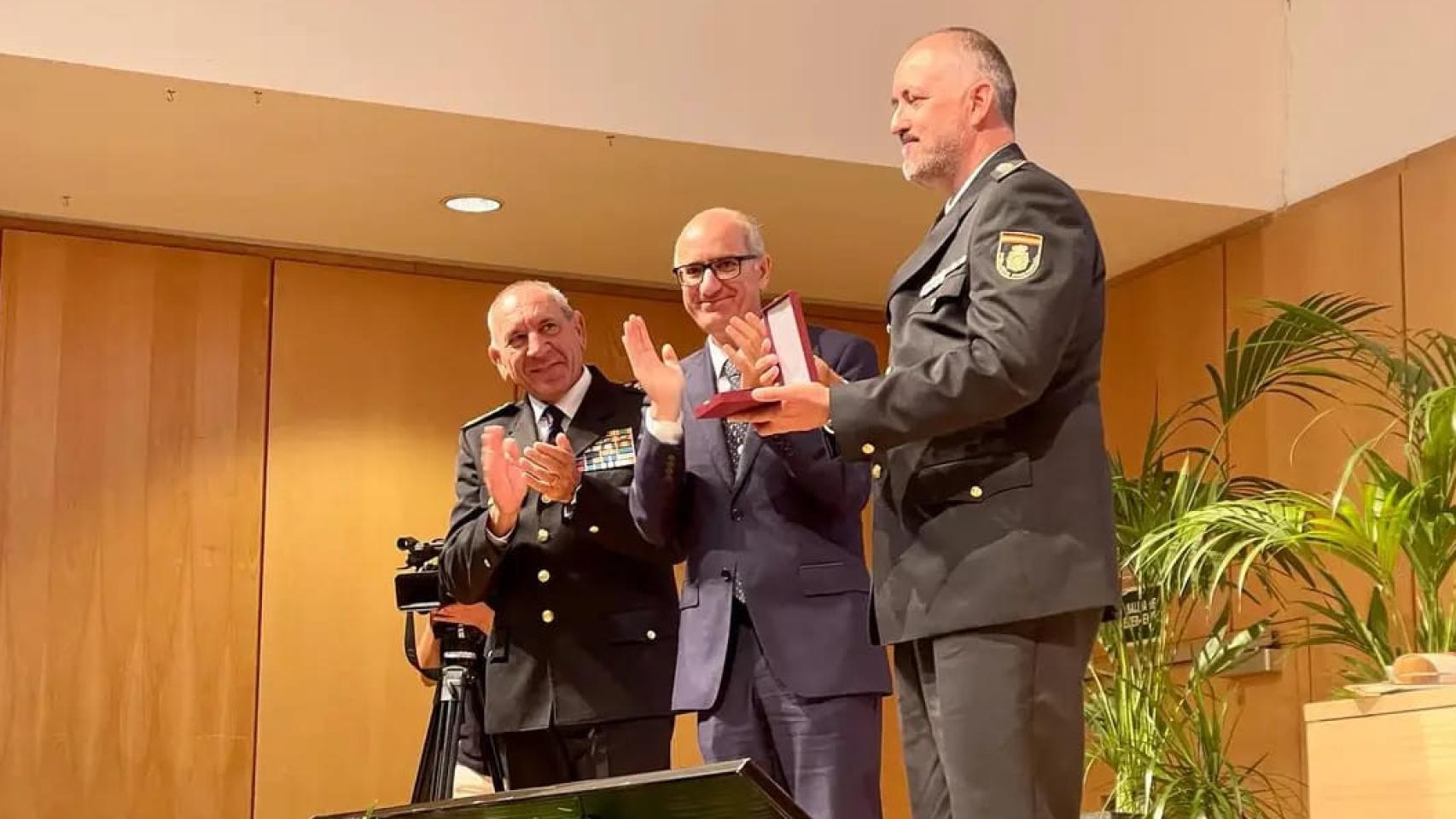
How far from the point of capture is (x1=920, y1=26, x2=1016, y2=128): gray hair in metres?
2.34

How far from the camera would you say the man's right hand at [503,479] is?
10.0ft

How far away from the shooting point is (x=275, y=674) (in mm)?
4902

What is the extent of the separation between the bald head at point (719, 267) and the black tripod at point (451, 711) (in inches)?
33.2

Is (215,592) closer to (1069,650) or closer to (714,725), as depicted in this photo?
(714,725)

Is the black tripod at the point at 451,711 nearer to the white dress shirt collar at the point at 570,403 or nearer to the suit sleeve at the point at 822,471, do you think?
the white dress shirt collar at the point at 570,403

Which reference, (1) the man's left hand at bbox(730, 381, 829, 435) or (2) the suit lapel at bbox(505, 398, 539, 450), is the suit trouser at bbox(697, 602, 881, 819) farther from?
(2) the suit lapel at bbox(505, 398, 539, 450)

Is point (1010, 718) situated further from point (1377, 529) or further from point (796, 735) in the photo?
point (1377, 529)

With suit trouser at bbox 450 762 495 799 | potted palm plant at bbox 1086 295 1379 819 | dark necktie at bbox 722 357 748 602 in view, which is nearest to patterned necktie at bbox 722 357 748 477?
dark necktie at bbox 722 357 748 602

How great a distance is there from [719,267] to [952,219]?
2.16ft

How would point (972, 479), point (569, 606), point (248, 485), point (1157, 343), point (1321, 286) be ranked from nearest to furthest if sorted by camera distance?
1. point (972, 479)
2. point (569, 606)
3. point (1321, 286)
4. point (248, 485)
5. point (1157, 343)

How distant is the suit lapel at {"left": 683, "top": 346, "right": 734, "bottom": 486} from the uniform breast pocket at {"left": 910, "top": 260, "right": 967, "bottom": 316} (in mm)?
623

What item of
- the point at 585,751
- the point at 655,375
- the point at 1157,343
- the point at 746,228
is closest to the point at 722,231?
the point at 746,228

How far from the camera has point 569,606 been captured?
10.3 feet

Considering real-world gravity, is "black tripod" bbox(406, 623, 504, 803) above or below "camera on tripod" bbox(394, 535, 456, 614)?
below
